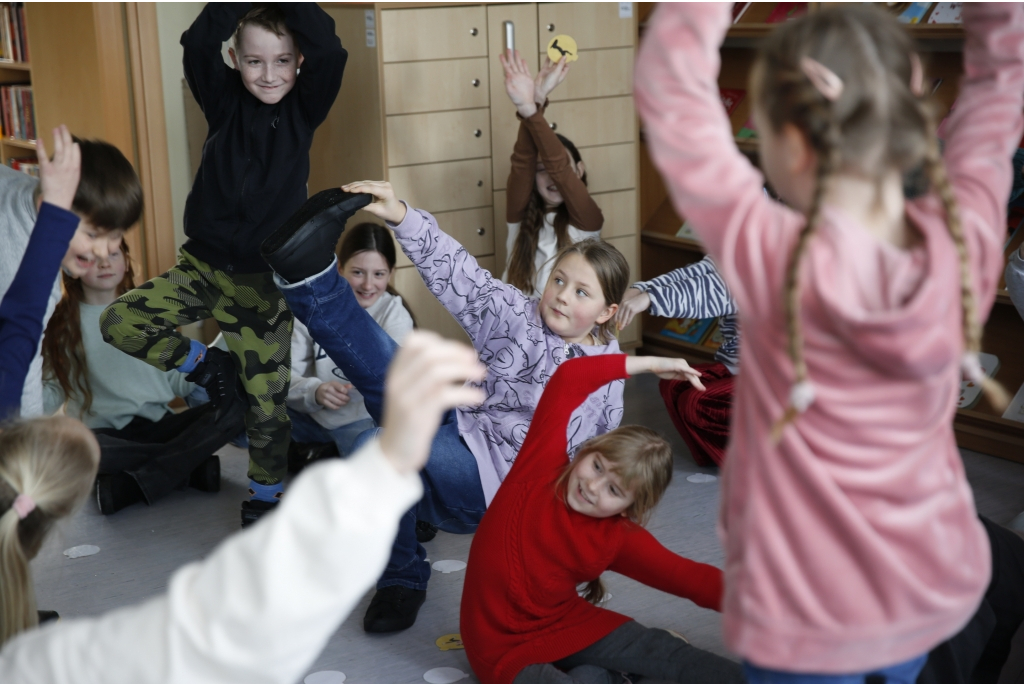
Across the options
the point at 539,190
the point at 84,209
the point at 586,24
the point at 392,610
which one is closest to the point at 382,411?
the point at 392,610

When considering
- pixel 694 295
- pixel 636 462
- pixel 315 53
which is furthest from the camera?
pixel 694 295

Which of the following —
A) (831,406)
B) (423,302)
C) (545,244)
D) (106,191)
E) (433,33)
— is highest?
(433,33)

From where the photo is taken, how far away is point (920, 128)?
828 mm

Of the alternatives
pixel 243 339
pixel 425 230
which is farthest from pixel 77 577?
pixel 425 230

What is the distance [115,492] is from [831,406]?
2224 millimetres

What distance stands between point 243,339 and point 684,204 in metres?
1.89

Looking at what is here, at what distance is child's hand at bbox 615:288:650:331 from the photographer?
7.11 ft

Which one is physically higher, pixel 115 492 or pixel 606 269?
pixel 606 269

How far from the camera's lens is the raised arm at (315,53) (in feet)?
7.73

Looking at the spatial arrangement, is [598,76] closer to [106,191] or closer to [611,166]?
[611,166]

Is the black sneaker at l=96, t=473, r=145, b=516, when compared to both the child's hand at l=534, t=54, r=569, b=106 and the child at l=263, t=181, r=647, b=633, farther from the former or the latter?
the child's hand at l=534, t=54, r=569, b=106

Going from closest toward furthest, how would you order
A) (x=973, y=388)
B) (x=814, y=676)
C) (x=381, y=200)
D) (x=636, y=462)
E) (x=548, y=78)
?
(x=814, y=676) → (x=636, y=462) → (x=381, y=200) → (x=973, y=388) → (x=548, y=78)

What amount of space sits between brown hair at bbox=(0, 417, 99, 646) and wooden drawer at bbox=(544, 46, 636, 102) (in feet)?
8.52

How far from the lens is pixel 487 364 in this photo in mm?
2148
